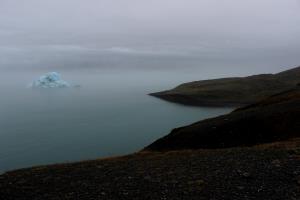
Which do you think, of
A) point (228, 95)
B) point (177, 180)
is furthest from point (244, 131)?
point (228, 95)

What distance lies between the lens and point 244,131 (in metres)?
45.4

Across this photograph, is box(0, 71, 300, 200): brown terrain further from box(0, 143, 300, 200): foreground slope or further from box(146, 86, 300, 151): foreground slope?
box(146, 86, 300, 151): foreground slope

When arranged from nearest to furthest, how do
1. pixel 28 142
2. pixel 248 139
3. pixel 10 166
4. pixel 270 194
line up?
1. pixel 270 194
2. pixel 248 139
3. pixel 10 166
4. pixel 28 142

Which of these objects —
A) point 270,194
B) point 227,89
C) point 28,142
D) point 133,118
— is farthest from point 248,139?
point 227,89

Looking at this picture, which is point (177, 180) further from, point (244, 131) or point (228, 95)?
point (228, 95)

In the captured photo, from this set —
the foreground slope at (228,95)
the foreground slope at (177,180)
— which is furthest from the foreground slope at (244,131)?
the foreground slope at (228,95)

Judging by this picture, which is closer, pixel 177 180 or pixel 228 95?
pixel 177 180

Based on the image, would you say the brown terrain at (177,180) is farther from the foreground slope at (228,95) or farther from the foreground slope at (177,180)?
the foreground slope at (228,95)

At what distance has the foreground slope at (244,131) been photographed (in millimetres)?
43125

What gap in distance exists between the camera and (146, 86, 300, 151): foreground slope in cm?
4312

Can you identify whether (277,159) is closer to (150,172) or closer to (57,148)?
(150,172)

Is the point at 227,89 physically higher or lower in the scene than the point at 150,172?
higher

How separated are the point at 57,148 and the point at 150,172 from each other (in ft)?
174

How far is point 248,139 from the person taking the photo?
143ft
